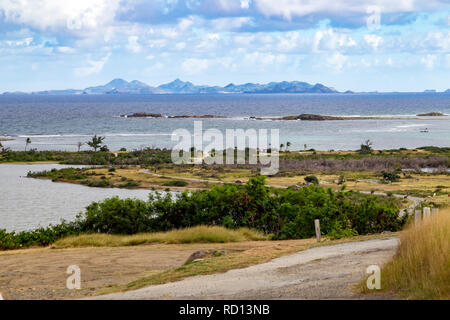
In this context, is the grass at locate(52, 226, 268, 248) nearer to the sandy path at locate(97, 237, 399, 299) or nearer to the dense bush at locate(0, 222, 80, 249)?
the dense bush at locate(0, 222, 80, 249)

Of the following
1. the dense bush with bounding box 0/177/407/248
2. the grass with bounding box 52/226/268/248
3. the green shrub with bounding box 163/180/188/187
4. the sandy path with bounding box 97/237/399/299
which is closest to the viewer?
the sandy path with bounding box 97/237/399/299

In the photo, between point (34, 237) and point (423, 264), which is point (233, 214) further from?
point (423, 264)

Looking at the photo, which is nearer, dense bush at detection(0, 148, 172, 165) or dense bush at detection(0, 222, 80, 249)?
dense bush at detection(0, 222, 80, 249)

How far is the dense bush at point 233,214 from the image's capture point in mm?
20734

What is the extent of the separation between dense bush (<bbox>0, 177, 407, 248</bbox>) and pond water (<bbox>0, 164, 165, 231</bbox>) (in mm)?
7901

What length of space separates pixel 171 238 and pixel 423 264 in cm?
1307

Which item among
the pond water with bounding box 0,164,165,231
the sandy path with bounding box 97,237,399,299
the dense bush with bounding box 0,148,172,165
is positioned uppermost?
the sandy path with bounding box 97,237,399,299

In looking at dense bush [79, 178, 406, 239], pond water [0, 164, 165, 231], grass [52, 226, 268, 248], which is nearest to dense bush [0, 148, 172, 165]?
pond water [0, 164, 165, 231]

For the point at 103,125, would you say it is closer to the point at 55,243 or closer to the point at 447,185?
the point at 447,185

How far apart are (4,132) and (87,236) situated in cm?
10246

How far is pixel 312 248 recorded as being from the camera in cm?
1503

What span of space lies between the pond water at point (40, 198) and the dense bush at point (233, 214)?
790 cm

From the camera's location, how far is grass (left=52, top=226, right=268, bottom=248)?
797 inches

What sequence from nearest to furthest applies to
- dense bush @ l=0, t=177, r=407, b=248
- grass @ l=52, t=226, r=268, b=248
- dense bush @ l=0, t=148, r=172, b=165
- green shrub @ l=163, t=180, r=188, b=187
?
grass @ l=52, t=226, r=268, b=248 < dense bush @ l=0, t=177, r=407, b=248 < green shrub @ l=163, t=180, r=188, b=187 < dense bush @ l=0, t=148, r=172, b=165
